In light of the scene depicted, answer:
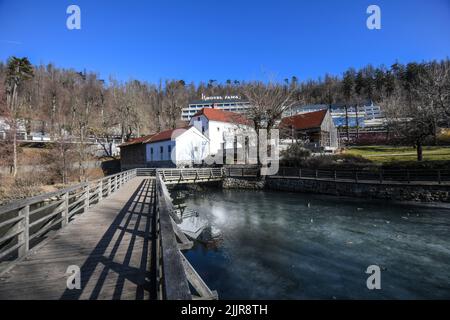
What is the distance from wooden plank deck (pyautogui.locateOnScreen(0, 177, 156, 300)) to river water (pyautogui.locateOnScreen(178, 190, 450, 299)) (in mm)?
2977

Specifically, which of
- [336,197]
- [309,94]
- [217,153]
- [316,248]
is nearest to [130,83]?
[217,153]

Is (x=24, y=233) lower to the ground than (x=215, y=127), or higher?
lower

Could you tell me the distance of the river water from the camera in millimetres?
7090

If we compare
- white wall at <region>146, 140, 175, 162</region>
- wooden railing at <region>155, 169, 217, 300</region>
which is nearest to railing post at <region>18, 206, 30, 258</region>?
wooden railing at <region>155, 169, 217, 300</region>

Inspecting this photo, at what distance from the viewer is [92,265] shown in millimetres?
4723

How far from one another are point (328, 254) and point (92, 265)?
26.7 feet

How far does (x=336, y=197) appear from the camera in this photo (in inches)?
839

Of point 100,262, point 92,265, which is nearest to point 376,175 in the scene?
point 100,262

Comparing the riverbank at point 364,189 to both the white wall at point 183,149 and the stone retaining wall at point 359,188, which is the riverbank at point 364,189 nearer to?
the stone retaining wall at point 359,188

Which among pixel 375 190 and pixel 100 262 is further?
pixel 375 190

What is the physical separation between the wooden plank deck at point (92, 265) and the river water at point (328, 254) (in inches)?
117

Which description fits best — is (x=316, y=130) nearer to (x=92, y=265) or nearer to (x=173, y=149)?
(x=173, y=149)
